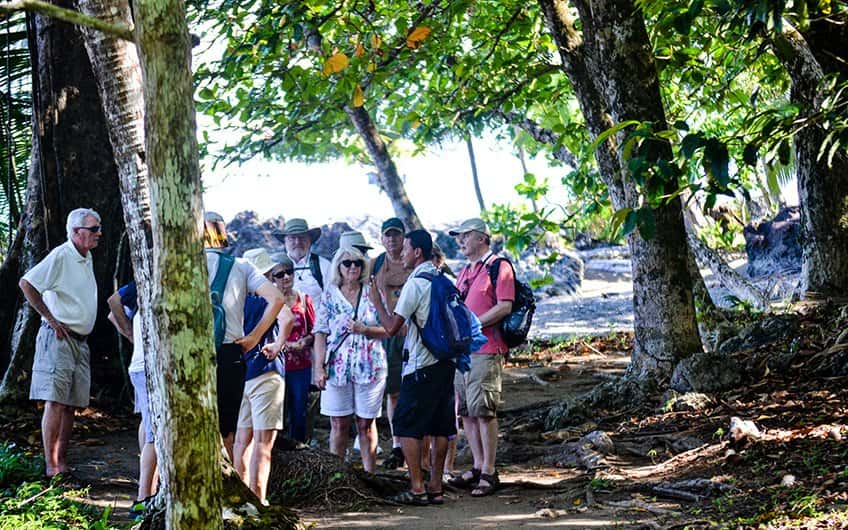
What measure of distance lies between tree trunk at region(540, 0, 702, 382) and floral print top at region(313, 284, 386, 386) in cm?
255

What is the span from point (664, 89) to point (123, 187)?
29.2 feet

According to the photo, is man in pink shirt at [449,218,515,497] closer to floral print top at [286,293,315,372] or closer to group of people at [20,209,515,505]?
group of people at [20,209,515,505]

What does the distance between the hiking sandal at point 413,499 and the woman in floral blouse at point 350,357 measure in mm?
777

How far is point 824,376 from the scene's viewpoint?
827 cm

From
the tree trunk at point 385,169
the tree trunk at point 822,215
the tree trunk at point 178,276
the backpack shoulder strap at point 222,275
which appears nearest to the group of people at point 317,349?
the backpack shoulder strap at point 222,275

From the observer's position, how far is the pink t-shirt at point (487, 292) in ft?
24.0

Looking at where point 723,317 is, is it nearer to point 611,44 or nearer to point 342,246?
point 611,44

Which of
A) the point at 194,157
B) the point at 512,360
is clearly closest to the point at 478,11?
the point at 512,360

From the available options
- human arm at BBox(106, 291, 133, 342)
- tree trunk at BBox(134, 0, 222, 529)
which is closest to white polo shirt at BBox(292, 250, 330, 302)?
human arm at BBox(106, 291, 133, 342)

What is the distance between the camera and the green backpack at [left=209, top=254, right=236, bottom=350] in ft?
19.0

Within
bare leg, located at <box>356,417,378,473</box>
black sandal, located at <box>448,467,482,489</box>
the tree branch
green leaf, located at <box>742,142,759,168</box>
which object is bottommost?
black sandal, located at <box>448,467,482,489</box>

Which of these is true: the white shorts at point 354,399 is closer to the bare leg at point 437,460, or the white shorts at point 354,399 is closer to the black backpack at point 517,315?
the bare leg at point 437,460

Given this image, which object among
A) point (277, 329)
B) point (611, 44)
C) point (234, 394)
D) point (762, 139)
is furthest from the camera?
point (611, 44)

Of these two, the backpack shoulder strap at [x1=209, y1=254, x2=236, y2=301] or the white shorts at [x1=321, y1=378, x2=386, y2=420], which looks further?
the white shorts at [x1=321, y1=378, x2=386, y2=420]
